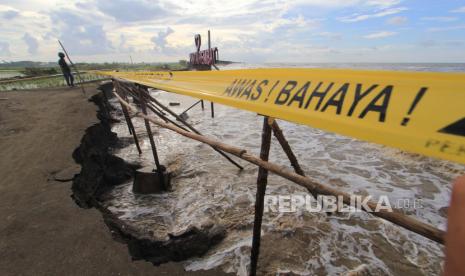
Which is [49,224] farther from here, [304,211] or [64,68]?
[64,68]

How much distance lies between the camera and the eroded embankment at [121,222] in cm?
388

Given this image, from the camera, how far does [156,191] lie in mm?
6602

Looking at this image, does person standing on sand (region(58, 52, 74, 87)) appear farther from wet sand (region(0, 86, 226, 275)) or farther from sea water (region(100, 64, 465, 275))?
wet sand (region(0, 86, 226, 275))

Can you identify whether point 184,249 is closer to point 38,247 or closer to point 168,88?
point 38,247

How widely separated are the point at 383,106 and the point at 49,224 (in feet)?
14.9

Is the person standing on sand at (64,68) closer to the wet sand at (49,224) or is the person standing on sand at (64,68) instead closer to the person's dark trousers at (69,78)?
the person's dark trousers at (69,78)

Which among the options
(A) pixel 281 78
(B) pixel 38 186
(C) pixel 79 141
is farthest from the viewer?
(C) pixel 79 141

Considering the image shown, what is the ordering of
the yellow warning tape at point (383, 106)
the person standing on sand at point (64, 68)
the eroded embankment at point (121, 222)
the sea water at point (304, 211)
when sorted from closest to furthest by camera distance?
1. the yellow warning tape at point (383, 106)
2. the eroded embankment at point (121, 222)
3. the sea water at point (304, 211)
4. the person standing on sand at point (64, 68)

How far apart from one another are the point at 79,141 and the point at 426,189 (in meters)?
9.58

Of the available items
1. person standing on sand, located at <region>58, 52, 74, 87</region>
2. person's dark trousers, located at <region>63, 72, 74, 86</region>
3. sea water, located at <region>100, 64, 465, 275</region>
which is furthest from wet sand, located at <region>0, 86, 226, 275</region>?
person's dark trousers, located at <region>63, 72, 74, 86</region>

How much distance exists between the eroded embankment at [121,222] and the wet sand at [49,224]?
25 centimetres

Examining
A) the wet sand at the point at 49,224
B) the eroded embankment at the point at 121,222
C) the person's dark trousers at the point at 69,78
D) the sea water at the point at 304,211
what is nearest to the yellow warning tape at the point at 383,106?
the wet sand at the point at 49,224

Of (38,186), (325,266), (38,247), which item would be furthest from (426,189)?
(38,186)

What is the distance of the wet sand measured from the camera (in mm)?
3115
